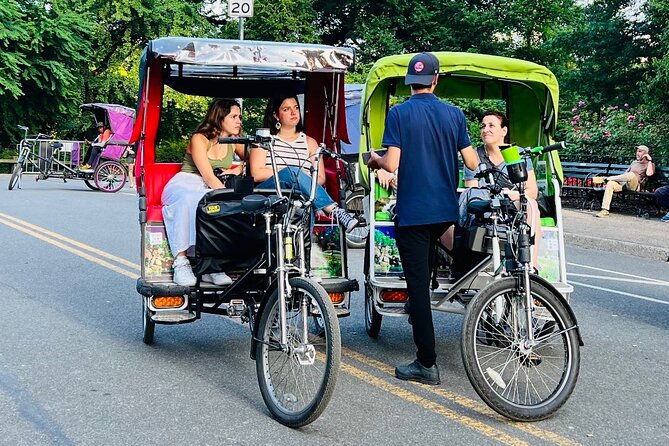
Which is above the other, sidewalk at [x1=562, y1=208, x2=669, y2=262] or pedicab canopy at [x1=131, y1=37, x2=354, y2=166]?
pedicab canopy at [x1=131, y1=37, x2=354, y2=166]

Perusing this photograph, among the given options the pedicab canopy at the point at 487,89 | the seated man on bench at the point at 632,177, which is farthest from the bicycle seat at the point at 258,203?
the seated man on bench at the point at 632,177

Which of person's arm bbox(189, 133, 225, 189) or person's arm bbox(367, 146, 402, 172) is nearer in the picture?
person's arm bbox(367, 146, 402, 172)

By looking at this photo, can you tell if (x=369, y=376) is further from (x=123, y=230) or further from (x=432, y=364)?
(x=123, y=230)

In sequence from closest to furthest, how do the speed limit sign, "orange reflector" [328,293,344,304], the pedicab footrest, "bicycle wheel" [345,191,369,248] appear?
1. the pedicab footrest
2. "orange reflector" [328,293,344,304]
3. "bicycle wheel" [345,191,369,248]
4. the speed limit sign

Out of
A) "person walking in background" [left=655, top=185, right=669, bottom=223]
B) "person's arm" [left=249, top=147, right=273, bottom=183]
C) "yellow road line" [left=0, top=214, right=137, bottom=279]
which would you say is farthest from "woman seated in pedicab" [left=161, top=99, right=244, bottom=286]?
"person walking in background" [left=655, top=185, right=669, bottom=223]

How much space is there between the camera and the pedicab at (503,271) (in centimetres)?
497

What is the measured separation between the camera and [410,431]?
4746 millimetres

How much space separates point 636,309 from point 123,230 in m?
7.99

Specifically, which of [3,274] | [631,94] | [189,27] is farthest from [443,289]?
[189,27]

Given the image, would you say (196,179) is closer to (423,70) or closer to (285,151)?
(285,151)

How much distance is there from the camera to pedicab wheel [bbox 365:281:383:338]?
268 inches

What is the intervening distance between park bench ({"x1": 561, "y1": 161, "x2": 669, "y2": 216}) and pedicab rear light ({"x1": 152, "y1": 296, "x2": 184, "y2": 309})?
12.8m

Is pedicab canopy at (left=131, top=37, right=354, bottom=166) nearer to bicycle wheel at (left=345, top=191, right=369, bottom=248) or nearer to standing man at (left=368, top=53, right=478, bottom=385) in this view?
standing man at (left=368, top=53, right=478, bottom=385)

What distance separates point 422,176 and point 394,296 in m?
1.13
